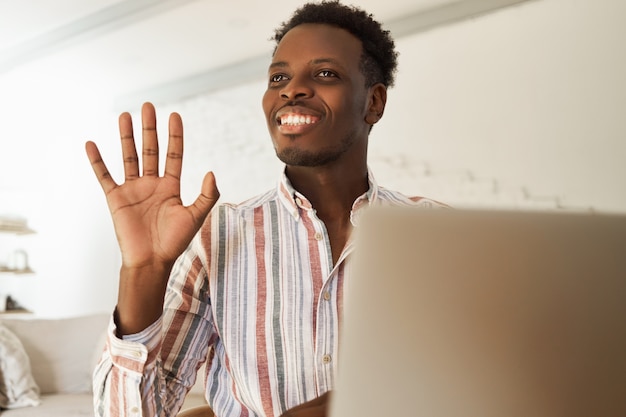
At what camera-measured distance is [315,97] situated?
1.03 meters

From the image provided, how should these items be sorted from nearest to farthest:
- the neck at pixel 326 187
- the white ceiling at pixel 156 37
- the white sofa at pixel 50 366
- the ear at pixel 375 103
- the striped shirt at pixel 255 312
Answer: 1. the striped shirt at pixel 255 312
2. the neck at pixel 326 187
3. the ear at pixel 375 103
4. the white sofa at pixel 50 366
5. the white ceiling at pixel 156 37

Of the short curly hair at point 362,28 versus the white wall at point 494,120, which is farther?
the white wall at point 494,120

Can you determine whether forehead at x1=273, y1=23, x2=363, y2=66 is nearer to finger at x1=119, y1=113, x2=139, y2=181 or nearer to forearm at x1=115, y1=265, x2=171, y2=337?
finger at x1=119, y1=113, x2=139, y2=181

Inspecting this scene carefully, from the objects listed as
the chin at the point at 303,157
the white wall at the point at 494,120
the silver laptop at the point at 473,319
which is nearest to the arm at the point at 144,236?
the chin at the point at 303,157

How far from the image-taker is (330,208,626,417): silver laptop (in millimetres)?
337

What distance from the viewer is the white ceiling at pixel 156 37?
11.0ft

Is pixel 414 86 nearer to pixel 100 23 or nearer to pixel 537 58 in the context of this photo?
pixel 537 58

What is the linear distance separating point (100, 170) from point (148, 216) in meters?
0.09

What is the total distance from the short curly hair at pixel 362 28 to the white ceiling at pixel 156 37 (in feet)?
6.86

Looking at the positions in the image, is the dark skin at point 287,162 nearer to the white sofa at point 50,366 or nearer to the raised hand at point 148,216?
the raised hand at point 148,216

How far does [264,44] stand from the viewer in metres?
3.84

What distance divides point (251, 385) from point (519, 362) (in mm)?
632

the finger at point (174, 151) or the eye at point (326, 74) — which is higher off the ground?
the eye at point (326, 74)

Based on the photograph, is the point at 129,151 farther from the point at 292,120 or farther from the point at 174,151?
the point at 292,120
